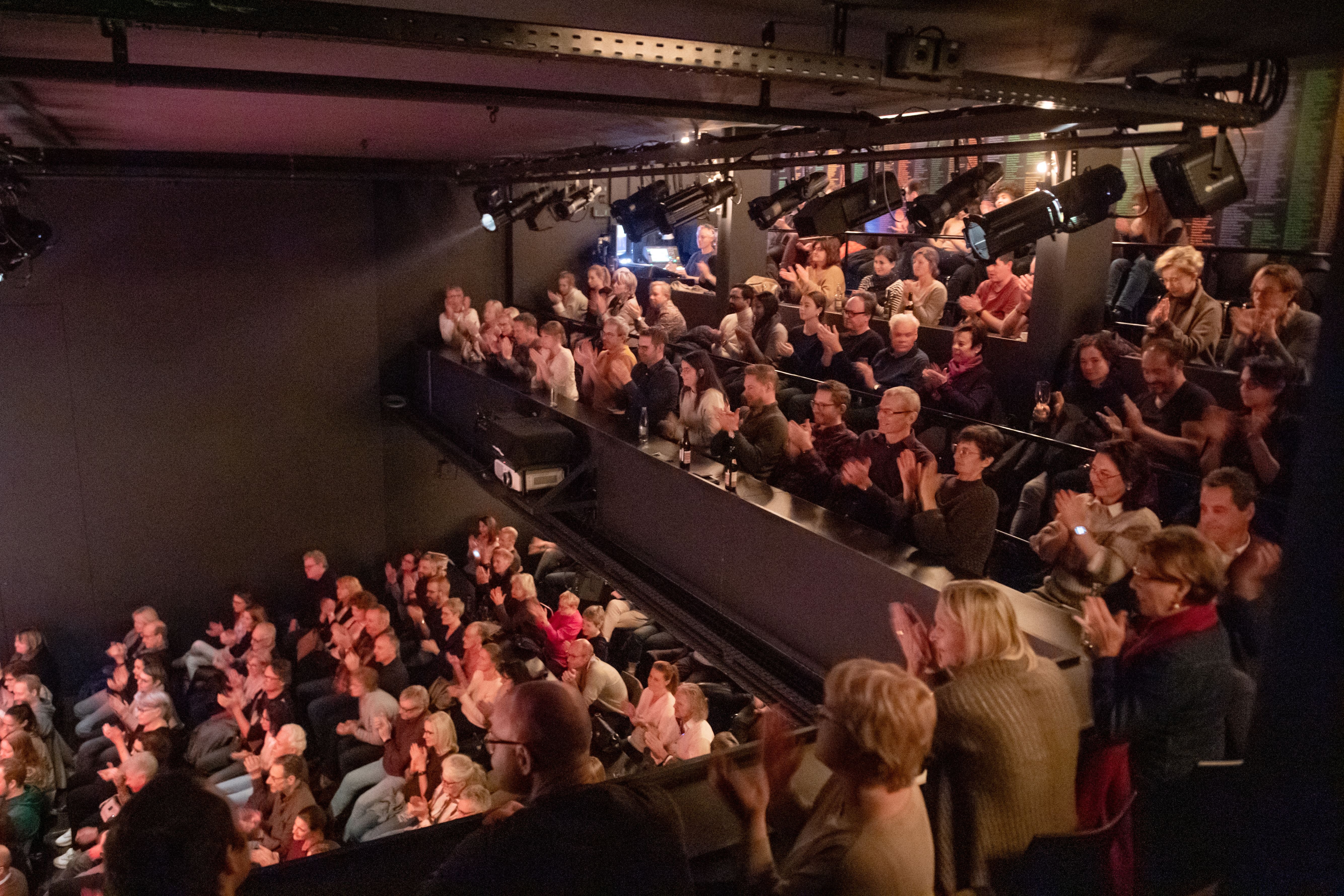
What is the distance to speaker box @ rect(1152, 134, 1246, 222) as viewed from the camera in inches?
116

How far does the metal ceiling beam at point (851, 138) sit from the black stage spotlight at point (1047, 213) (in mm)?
249

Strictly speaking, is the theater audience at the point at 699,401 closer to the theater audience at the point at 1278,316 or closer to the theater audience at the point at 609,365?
the theater audience at the point at 609,365

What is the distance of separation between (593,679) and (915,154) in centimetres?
284

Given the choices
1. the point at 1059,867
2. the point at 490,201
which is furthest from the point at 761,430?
the point at 490,201

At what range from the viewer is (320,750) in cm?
585

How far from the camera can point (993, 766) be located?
190 centimetres

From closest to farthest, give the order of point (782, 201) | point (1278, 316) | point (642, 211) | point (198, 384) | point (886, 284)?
point (1278, 316) < point (782, 201) < point (642, 211) < point (886, 284) < point (198, 384)

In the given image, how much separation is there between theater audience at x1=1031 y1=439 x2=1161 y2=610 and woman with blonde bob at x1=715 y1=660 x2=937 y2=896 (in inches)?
54.4

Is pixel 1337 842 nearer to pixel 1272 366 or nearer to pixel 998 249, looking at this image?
pixel 1272 366

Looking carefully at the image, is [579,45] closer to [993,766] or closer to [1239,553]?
[993,766]

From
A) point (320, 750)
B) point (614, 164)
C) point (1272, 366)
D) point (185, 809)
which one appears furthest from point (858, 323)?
point (185, 809)

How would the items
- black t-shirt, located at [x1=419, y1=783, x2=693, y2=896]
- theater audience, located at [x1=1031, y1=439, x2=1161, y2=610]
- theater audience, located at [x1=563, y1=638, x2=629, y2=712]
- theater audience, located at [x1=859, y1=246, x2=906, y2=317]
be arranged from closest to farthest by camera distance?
black t-shirt, located at [x1=419, y1=783, x2=693, y2=896] → theater audience, located at [x1=1031, y1=439, x2=1161, y2=610] → theater audience, located at [x1=563, y1=638, x2=629, y2=712] → theater audience, located at [x1=859, y1=246, x2=906, y2=317]

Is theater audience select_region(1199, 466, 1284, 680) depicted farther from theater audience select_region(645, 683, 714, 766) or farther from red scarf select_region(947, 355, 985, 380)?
theater audience select_region(645, 683, 714, 766)

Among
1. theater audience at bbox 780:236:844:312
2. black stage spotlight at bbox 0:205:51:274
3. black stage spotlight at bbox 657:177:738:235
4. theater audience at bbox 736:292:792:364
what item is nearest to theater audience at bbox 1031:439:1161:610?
theater audience at bbox 736:292:792:364
